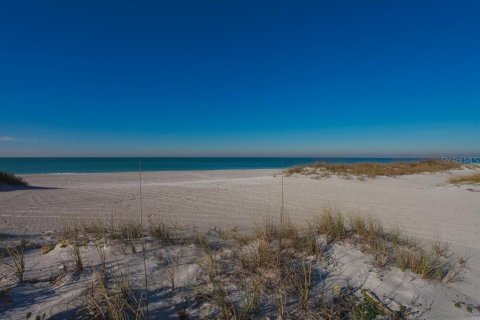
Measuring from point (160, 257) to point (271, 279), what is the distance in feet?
4.85

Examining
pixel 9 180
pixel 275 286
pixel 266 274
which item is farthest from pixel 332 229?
pixel 9 180

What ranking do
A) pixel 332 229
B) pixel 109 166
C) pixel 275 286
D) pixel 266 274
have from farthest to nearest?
pixel 109 166 < pixel 332 229 < pixel 266 274 < pixel 275 286

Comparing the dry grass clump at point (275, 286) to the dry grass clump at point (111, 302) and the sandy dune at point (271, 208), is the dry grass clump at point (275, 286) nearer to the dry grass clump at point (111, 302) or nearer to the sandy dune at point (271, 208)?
the dry grass clump at point (111, 302)

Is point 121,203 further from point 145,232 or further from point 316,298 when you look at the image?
point 316,298

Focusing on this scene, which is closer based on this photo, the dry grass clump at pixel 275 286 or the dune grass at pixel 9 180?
the dry grass clump at pixel 275 286

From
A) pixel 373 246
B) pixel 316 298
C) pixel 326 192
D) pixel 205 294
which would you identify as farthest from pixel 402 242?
pixel 326 192

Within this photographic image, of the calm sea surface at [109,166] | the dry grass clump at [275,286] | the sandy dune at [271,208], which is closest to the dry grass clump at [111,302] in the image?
the dry grass clump at [275,286]

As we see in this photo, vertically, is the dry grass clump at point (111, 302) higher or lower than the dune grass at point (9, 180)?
lower

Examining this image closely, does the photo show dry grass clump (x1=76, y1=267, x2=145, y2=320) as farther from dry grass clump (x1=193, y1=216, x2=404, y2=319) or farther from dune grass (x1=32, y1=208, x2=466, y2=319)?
dry grass clump (x1=193, y1=216, x2=404, y2=319)

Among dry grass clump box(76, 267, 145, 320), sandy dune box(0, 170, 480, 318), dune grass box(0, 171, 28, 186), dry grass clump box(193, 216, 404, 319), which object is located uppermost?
dune grass box(0, 171, 28, 186)

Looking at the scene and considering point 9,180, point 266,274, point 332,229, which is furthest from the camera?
point 9,180

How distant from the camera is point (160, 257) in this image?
342 centimetres

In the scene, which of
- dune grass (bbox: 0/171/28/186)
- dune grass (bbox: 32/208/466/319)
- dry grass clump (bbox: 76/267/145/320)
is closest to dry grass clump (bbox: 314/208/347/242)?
dune grass (bbox: 32/208/466/319)

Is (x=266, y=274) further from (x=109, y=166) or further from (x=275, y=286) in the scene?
(x=109, y=166)
